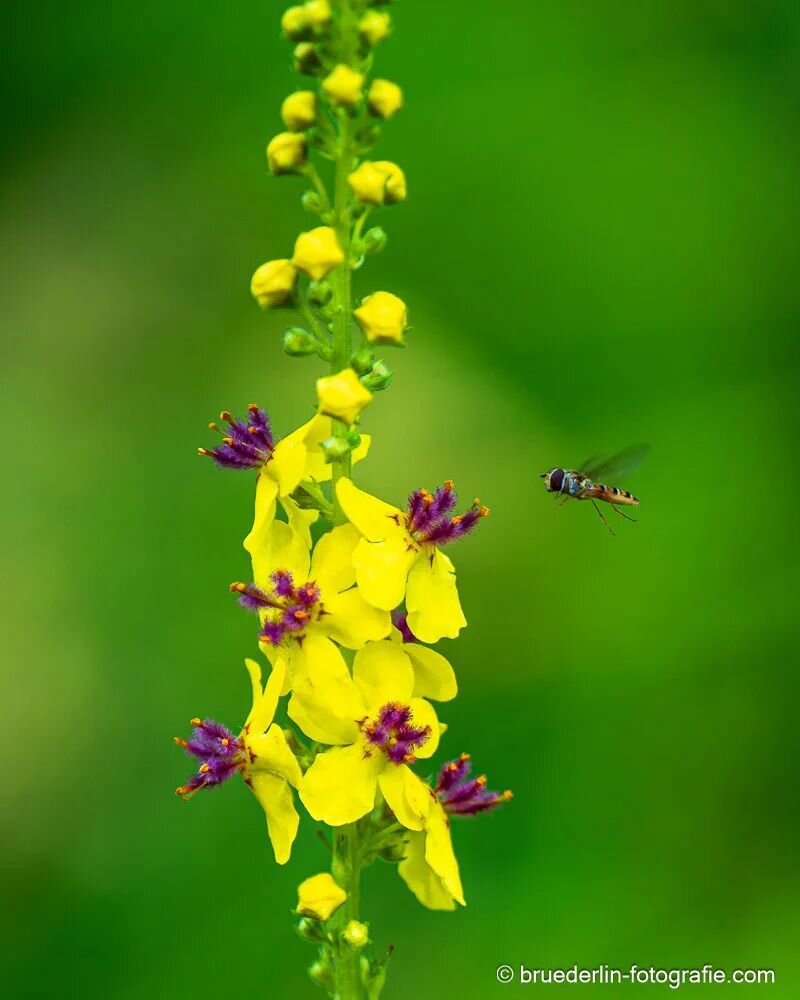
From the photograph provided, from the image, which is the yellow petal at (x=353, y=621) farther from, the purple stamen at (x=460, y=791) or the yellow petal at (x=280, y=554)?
the purple stamen at (x=460, y=791)

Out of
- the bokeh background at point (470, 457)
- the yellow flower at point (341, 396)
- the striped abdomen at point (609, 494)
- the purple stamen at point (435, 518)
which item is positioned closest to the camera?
the yellow flower at point (341, 396)

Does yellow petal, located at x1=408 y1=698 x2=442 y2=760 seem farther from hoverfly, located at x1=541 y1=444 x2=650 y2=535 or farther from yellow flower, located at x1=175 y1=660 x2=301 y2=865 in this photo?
hoverfly, located at x1=541 y1=444 x2=650 y2=535

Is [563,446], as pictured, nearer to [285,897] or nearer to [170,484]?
[170,484]

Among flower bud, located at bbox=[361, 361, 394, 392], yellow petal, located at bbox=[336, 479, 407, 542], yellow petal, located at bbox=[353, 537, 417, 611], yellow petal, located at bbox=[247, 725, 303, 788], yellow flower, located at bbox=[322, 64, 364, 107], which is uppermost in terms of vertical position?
yellow flower, located at bbox=[322, 64, 364, 107]

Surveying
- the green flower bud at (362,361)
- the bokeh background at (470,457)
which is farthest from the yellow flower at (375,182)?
the bokeh background at (470,457)

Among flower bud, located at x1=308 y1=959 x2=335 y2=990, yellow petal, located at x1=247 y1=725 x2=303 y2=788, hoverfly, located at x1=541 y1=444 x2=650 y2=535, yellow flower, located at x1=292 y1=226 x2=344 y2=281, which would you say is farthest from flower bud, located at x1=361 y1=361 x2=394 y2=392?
flower bud, located at x1=308 y1=959 x2=335 y2=990

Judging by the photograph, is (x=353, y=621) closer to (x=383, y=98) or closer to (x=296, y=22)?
(x=383, y=98)

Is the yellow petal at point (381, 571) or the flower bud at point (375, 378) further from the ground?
the flower bud at point (375, 378)
